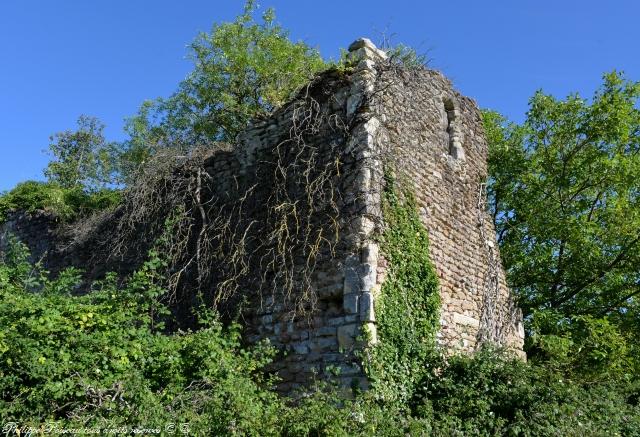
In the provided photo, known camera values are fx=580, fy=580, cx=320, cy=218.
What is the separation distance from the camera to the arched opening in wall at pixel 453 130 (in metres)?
8.71

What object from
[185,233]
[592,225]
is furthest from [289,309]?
[592,225]

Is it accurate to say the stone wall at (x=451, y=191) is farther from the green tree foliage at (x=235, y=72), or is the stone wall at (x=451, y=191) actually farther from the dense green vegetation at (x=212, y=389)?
the green tree foliage at (x=235, y=72)

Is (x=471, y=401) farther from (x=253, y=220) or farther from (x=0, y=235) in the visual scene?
(x=0, y=235)

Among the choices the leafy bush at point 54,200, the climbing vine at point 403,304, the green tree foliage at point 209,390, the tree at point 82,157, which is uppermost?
the tree at point 82,157

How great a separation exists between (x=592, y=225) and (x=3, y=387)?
11.2m

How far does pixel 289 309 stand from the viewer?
21.8 ft

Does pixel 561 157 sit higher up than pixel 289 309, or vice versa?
pixel 561 157

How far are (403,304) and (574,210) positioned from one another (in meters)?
8.44

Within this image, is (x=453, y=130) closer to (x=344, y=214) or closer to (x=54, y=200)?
(x=344, y=214)

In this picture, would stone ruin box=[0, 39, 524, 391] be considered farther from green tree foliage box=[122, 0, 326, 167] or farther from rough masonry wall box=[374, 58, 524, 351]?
green tree foliage box=[122, 0, 326, 167]

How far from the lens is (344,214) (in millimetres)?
6547

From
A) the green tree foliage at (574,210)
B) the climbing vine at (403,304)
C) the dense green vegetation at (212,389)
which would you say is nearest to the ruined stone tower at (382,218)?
the climbing vine at (403,304)

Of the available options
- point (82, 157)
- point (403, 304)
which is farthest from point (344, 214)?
point (82, 157)

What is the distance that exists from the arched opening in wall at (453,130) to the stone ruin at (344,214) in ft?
0.06
